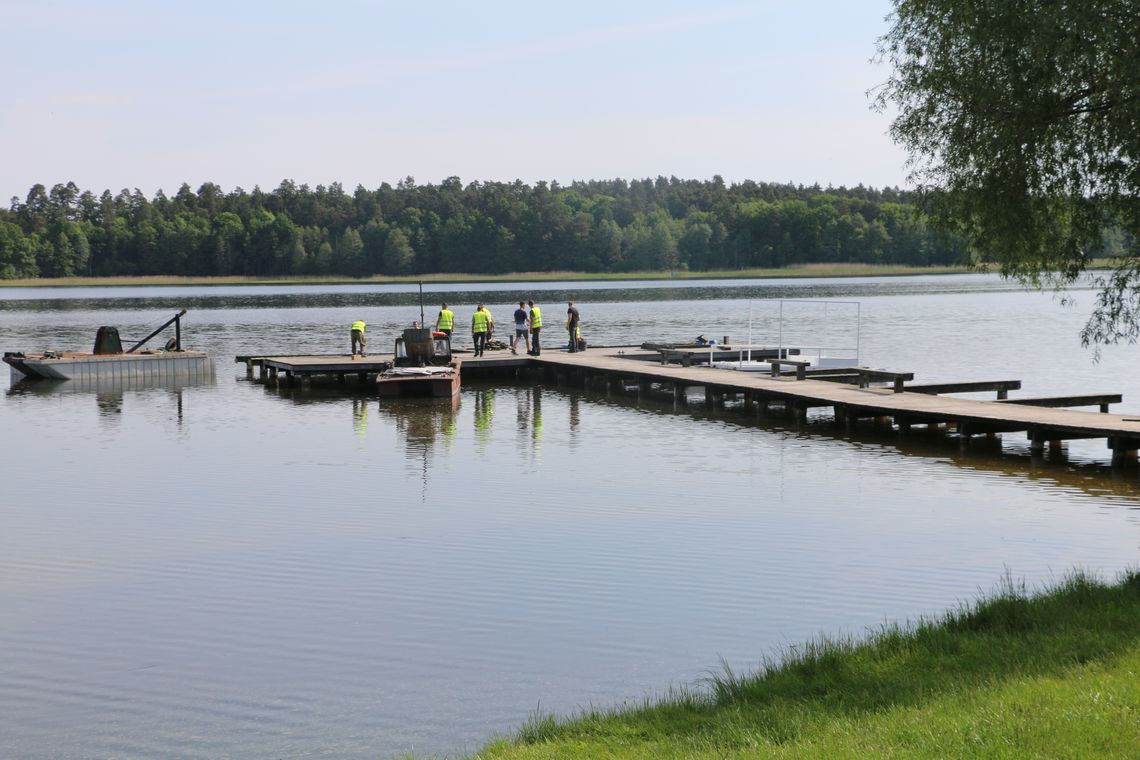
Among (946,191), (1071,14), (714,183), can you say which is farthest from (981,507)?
(714,183)

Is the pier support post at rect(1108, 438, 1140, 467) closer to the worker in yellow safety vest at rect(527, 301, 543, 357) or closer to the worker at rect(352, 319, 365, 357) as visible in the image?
the worker in yellow safety vest at rect(527, 301, 543, 357)

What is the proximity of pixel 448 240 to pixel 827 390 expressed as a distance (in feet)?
420

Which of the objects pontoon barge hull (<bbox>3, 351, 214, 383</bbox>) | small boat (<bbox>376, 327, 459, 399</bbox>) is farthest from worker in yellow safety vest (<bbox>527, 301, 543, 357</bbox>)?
pontoon barge hull (<bbox>3, 351, 214, 383</bbox>)

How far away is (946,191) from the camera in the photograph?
13.8 meters

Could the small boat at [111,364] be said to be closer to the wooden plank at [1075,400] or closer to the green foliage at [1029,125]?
the wooden plank at [1075,400]

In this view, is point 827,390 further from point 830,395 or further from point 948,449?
point 948,449

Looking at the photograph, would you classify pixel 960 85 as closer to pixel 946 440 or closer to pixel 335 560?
pixel 335 560

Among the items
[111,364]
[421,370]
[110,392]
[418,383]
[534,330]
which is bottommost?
[110,392]

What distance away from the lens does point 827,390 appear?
1025 inches

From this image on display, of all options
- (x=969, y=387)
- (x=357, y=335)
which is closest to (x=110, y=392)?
(x=357, y=335)

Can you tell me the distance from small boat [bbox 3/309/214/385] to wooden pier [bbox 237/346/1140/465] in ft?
6.64

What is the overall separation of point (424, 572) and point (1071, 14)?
816cm

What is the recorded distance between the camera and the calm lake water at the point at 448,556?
9273mm

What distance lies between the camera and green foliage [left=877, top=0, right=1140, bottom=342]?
37.9ft
